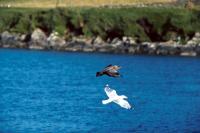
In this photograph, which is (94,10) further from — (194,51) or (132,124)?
(132,124)

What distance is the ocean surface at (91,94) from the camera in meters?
51.1

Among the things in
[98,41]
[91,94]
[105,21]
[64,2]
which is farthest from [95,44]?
[91,94]

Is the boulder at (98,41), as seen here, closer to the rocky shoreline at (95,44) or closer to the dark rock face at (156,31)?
the rocky shoreline at (95,44)

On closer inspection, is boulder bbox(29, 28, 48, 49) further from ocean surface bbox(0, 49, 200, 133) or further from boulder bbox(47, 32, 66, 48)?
ocean surface bbox(0, 49, 200, 133)

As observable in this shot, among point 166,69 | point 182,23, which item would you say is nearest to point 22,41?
point 182,23

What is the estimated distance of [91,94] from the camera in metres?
70.2

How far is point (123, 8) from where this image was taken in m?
139

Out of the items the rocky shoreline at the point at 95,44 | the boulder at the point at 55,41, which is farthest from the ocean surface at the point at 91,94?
the boulder at the point at 55,41

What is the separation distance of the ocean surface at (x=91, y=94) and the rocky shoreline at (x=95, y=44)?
4.58 meters

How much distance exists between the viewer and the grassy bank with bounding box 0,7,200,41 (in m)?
129

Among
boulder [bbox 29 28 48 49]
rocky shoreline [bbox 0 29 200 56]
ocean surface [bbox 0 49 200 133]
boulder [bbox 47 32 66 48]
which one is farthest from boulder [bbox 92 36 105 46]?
boulder [bbox 29 28 48 49]

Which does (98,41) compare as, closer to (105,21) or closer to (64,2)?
(105,21)

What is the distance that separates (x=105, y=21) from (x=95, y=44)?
29.9ft

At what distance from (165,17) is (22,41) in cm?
2269
